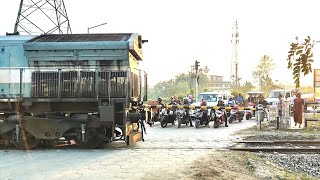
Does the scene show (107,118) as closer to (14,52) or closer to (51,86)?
→ (51,86)

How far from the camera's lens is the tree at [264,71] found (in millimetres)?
65625

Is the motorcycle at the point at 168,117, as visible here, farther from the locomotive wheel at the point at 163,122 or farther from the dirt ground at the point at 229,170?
the dirt ground at the point at 229,170

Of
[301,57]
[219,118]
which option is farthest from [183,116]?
[301,57]

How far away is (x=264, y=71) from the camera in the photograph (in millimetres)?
67125

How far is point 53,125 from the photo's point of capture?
31.5ft

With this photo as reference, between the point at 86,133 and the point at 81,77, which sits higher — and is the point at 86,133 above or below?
below

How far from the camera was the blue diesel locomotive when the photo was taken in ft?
31.6

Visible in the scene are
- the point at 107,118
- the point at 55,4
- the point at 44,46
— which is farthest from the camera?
the point at 55,4

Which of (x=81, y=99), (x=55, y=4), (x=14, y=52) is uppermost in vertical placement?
(x=55, y=4)

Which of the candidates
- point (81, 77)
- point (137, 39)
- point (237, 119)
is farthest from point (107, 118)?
point (237, 119)

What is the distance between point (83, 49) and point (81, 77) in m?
0.91

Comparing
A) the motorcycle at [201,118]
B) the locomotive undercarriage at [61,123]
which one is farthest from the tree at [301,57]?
the motorcycle at [201,118]

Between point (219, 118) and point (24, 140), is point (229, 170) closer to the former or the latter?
point (24, 140)

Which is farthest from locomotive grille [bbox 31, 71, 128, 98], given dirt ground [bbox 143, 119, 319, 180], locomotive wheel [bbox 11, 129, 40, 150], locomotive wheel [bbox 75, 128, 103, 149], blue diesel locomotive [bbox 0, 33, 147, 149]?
dirt ground [bbox 143, 119, 319, 180]
